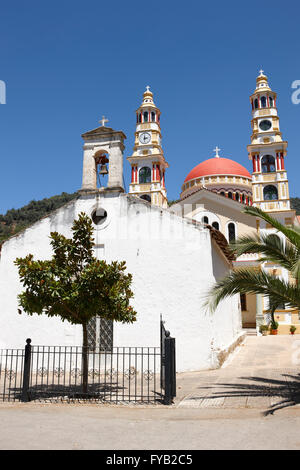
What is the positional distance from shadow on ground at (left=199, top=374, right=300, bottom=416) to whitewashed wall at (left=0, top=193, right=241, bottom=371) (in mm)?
2325

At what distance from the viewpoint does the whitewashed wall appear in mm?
12406

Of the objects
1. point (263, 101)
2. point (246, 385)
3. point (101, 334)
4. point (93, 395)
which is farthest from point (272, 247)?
point (263, 101)

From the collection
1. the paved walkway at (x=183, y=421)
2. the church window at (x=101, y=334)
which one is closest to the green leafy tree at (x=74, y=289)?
the paved walkway at (x=183, y=421)

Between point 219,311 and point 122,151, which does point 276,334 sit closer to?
point 219,311

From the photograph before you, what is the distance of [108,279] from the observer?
9109 millimetres

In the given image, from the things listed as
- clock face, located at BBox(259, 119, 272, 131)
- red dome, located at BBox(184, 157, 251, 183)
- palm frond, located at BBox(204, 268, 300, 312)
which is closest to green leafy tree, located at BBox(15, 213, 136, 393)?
palm frond, located at BBox(204, 268, 300, 312)

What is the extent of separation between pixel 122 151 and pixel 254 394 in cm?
876

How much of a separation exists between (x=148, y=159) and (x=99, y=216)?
25.8 m

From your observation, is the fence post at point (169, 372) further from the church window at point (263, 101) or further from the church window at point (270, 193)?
the church window at point (263, 101)

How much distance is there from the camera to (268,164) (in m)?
33.6

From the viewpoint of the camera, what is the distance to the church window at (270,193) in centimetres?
3241

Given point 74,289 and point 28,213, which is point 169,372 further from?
point 28,213

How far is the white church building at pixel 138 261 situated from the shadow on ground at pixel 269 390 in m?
2.32
